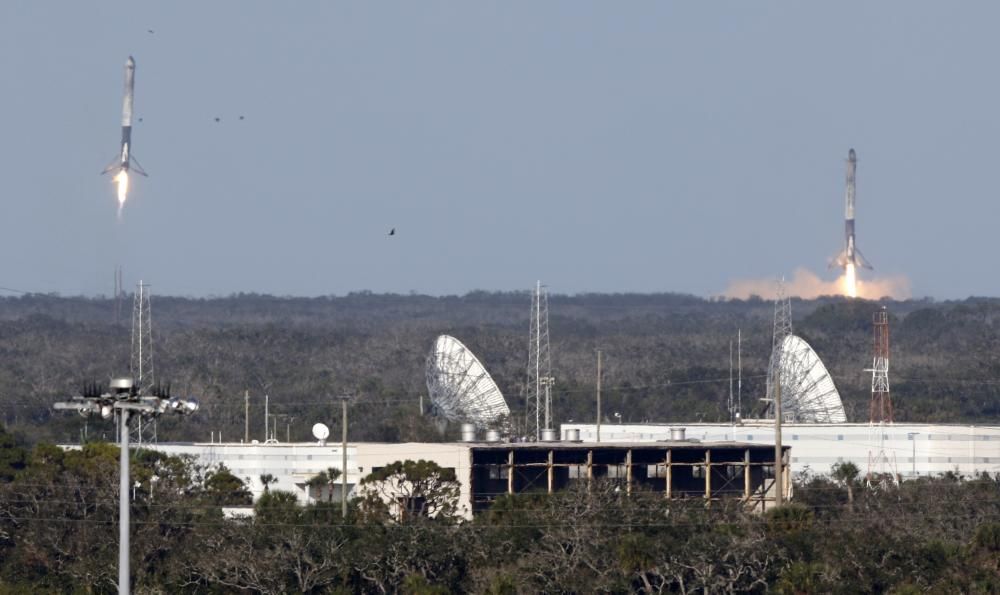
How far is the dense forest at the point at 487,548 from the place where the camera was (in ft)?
284

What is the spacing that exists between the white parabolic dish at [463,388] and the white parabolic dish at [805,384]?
25.5 metres

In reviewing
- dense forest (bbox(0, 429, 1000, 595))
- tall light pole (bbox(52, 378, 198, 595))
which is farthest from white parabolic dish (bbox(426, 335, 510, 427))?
tall light pole (bbox(52, 378, 198, 595))

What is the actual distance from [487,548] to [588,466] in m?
39.4

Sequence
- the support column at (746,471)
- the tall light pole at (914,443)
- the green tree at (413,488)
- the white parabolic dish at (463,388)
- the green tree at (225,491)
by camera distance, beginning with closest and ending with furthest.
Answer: the green tree at (413,488) → the green tree at (225,491) → the support column at (746,471) → the white parabolic dish at (463,388) → the tall light pole at (914,443)

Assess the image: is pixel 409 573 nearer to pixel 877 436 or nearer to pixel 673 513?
pixel 673 513

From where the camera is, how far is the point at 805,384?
169750mm

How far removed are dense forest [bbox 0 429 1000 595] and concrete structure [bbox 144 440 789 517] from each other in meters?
17.0

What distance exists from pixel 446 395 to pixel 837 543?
72.2 meters

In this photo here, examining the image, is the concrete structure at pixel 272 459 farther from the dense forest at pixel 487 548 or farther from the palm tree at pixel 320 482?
the dense forest at pixel 487 548

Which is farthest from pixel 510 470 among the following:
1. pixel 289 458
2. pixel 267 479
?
pixel 289 458

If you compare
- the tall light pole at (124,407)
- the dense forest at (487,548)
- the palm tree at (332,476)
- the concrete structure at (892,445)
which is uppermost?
the tall light pole at (124,407)

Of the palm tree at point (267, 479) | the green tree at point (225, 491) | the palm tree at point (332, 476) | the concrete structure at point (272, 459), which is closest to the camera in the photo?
the green tree at point (225, 491)

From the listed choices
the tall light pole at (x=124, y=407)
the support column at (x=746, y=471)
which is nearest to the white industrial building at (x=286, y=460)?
the support column at (x=746, y=471)

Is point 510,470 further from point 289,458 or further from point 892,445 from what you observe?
point 892,445
